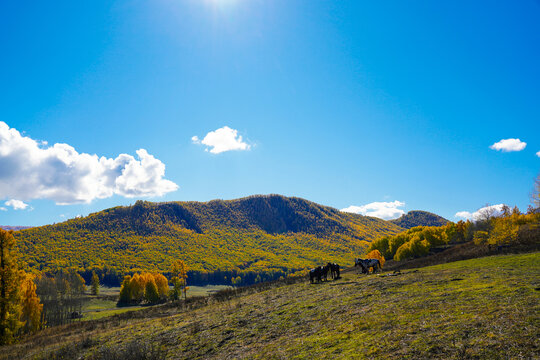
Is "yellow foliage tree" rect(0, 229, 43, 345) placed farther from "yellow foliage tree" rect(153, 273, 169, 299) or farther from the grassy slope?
"yellow foliage tree" rect(153, 273, 169, 299)

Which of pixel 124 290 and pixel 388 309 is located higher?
pixel 388 309

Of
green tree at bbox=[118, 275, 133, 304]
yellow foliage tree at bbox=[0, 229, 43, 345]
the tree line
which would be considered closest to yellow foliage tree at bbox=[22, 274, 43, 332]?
yellow foliage tree at bbox=[0, 229, 43, 345]

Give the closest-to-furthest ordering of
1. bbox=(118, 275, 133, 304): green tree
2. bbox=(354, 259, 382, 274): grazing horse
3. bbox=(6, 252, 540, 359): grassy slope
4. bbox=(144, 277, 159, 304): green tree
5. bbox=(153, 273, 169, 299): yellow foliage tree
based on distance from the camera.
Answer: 1. bbox=(6, 252, 540, 359): grassy slope
2. bbox=(354, 259, 382, 274): grazing horse
3. bbox=(144, 277, 159, 304): green tree
4. bbox=(118, 275, 133, 304): green tree
5. bbox=(153, 273, 169, 299): yellow foliage tree

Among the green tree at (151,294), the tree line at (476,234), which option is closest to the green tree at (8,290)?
the tree line at (476,234)

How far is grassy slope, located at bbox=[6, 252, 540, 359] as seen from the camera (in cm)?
Result: 871

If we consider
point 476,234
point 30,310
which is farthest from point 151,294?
point 476,234

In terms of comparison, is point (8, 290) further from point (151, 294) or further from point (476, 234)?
point (476, 234)

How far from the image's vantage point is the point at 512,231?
52.0 meters

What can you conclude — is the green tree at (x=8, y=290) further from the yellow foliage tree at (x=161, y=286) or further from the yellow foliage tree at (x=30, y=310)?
the yellow foliage tree at (x=161, y=286)

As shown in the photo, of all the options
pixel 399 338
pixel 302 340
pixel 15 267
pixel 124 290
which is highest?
pixel 15 267

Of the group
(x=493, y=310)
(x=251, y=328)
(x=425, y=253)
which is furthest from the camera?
(x=425, y=253)

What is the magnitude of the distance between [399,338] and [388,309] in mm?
4423

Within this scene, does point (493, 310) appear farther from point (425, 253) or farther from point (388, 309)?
point (425, 253)

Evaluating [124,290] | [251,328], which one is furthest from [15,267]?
[124,290]
